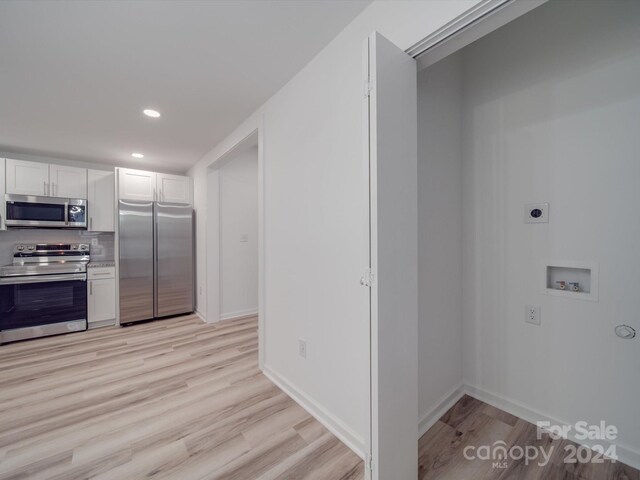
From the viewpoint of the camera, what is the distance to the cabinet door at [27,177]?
322 centimetres

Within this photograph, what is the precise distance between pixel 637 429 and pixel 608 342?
0.43 metres

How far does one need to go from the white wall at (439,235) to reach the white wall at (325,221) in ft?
1.46

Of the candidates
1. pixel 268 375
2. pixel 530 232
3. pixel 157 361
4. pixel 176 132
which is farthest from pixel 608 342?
pixel 176 132

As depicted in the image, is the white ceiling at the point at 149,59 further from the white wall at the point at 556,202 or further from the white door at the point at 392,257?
the white wall at the point at 556,202

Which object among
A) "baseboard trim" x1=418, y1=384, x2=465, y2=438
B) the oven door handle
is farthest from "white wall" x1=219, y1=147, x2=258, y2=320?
"baseboard trim" x1=418, y1=384, x2=465, y2=438

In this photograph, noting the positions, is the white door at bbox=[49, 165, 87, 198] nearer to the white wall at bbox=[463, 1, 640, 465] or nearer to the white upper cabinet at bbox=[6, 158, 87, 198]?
the white upper cabinet at bbox=[6, 158, 87, 198]

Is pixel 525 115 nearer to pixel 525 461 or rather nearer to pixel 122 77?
pixel 525 461

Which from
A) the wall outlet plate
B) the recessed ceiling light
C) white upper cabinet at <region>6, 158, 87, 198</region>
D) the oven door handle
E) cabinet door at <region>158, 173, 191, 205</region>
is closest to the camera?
the wall outlet plate

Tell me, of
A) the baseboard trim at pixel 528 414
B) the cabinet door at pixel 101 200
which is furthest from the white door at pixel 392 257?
the cabinet door at pixel 101 200

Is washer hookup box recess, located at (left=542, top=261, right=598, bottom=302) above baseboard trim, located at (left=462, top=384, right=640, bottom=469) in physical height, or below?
above

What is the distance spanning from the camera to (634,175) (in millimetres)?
1319

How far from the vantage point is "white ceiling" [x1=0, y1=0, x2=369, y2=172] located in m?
1.41

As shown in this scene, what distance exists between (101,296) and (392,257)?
165 inches

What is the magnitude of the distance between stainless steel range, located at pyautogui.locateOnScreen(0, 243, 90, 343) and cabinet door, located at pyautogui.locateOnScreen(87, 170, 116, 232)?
585 millimetres
